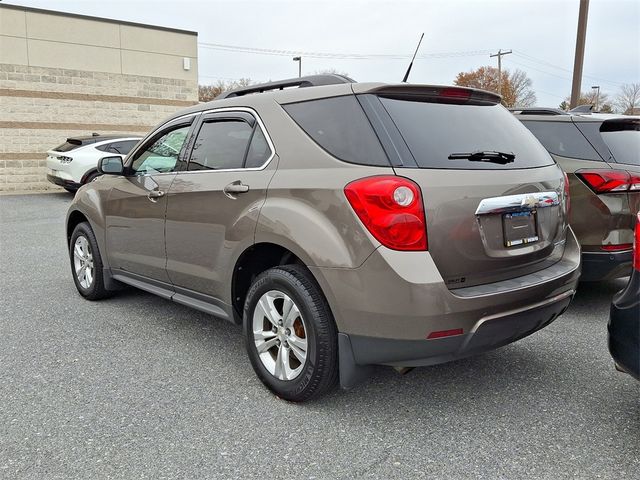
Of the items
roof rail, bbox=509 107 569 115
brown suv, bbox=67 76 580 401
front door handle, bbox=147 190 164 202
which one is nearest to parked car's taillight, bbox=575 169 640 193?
roof rail, bbox=509 107 569 115

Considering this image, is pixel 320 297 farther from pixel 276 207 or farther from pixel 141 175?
pixel 141 175

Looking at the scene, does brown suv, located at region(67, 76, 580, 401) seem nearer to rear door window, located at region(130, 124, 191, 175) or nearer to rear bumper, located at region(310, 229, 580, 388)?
rear bumper, located at region(310, 229, 580, 388)

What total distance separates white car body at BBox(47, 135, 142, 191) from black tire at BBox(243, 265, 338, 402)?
1113cm

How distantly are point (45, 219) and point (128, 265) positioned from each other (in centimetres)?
751

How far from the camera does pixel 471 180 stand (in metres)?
2.69

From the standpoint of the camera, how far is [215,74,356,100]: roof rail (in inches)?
127

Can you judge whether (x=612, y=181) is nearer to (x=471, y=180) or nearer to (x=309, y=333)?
(x=471, y=180)

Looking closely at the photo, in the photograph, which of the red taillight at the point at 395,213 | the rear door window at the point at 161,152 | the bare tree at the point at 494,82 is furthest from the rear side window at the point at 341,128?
the bare tree at the point at 494,82

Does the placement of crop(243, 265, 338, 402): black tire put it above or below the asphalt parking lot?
above

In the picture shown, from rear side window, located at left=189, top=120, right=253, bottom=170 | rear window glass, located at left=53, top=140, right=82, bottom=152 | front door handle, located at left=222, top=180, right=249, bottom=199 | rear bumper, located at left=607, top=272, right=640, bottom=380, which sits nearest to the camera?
rear bumper, located at left=607, top=272, right=640, bottom=380

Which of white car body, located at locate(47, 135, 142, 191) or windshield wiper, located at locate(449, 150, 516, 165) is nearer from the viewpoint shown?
windshield wiper, located at locate(449, 150, 516, 165)

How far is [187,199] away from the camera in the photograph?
3.64 m

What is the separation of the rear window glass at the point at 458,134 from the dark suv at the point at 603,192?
4.18 feet

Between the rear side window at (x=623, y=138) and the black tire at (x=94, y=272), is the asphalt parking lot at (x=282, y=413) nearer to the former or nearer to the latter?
the black tire at (x=94, y=272)
